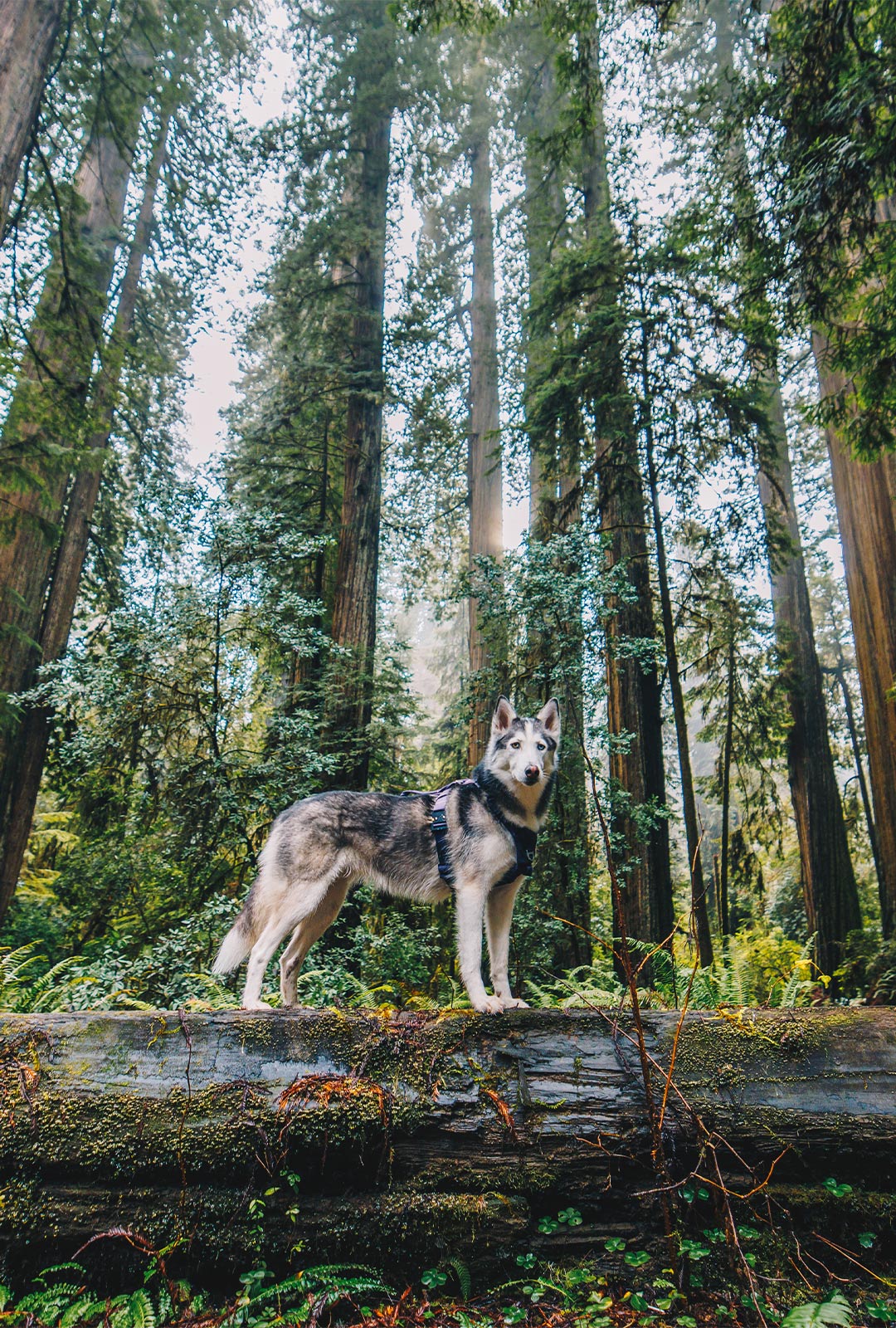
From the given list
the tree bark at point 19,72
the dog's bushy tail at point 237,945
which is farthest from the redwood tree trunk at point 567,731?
the tree bark at point 19,72

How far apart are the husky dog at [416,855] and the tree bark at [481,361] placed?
21.8 feet

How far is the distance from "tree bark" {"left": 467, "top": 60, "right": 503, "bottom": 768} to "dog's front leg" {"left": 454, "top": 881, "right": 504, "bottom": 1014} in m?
7.18

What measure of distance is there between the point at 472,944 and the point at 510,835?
2.20 feet

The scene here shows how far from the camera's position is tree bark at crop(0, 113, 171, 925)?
8.58m

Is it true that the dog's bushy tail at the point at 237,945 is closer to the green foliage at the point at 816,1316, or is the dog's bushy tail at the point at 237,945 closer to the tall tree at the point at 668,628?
the green foliage at the point at 816,1316

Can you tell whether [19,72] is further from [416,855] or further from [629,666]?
[629,666]

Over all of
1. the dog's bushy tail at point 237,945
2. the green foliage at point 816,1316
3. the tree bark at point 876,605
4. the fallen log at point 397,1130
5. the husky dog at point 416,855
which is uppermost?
the tree bark at point 876,605

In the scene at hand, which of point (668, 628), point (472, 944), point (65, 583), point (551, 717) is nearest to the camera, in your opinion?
point (472, 944)

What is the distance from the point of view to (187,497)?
791cm

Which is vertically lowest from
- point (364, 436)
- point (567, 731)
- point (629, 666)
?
point (567, 731)

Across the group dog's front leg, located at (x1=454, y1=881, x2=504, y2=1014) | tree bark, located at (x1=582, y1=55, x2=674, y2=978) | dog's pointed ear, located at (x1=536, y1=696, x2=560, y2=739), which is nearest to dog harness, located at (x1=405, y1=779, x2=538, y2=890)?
dog's front leg, located at (x1=454, y1=881, x2=504, y2=1014)

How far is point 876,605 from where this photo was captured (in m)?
8.02

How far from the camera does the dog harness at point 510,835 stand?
421cm

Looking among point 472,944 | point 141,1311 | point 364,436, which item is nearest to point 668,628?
point 472,944
